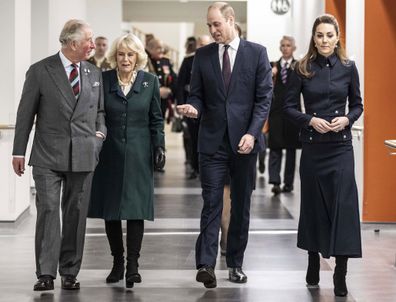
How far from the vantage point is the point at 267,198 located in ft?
44.2

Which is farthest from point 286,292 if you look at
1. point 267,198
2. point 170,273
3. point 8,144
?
point 267,198

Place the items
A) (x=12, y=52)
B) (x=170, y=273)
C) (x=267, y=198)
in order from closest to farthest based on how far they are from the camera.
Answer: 1. (x=170, y=273)
2. (x=12, y=52)
3. (x=267, y=198)

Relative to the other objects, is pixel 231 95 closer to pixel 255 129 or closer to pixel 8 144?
pixel 255 129

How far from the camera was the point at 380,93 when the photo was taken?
409 inches

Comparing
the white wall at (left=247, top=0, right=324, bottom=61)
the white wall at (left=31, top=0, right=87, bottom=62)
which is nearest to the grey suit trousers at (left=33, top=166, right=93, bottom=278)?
the white wall at (left=31, top=0, right=87, bottom=62)

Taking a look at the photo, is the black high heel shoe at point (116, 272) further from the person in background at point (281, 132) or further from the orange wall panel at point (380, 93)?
the person in background at point (281, 132)

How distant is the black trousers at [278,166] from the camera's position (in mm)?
13812

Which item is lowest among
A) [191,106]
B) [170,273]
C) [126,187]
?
[170,273]

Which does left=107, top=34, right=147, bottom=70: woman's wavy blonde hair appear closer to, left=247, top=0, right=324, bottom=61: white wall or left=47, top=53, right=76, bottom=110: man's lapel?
left=47, top=53, right=76, bottom=110: man's lapel

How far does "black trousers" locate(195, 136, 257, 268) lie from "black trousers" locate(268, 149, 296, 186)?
593 centimetres

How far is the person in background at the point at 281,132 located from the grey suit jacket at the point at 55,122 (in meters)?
6.36

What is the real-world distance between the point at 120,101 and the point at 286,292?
5.57 ft

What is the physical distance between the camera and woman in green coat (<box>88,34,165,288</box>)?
770 cm

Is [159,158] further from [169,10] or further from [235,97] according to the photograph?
[169,10]
